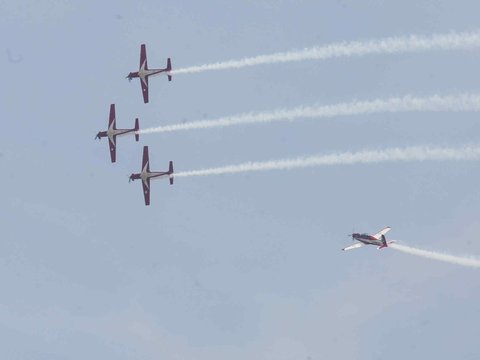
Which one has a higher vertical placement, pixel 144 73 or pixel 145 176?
pixel 144 73

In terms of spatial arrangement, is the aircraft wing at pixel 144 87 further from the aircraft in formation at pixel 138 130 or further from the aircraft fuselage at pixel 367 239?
the aircraft fuselage at pixel 367 239

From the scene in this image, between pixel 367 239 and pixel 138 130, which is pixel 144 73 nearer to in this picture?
pixel 138 130

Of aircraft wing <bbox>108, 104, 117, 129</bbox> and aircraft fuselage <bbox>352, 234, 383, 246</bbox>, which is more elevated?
aircraft wing <bbox>108, 104, 117, 129</bbox>

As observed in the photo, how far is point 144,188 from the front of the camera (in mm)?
185125

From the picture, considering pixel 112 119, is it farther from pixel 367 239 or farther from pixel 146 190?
pixel 367 239

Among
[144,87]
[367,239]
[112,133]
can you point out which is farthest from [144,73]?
[367,239]

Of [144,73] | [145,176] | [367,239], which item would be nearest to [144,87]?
[144,73]

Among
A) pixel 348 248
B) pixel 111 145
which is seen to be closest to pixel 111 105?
pixel 111 145

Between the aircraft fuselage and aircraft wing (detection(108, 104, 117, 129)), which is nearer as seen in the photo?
the aircraft fuselage

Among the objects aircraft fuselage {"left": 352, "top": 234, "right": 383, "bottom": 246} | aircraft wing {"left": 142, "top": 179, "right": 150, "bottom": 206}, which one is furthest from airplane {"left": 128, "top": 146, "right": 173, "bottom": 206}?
aircraft fuselage {"left": 352, "top": 234, "right": 383, "bottom": 246}

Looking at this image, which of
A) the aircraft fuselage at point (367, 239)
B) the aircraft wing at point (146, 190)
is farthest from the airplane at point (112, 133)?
the aircraft fuselage at point (367, 239)

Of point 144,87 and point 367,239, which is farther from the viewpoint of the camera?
point 367,239

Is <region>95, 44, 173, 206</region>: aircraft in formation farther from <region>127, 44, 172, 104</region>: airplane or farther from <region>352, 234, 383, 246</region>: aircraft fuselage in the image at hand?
<region>352, 234, 383, 246</region>: aircraft fuselage

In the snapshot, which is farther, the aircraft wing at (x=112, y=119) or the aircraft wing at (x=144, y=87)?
the aircraft wing at (x=112, y=119)
